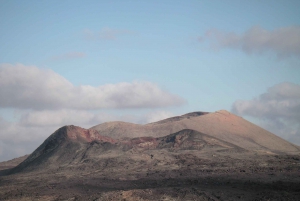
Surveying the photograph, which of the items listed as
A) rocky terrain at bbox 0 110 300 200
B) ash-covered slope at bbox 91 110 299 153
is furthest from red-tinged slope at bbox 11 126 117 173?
ash-covered slope at bbox 91 110 299 153

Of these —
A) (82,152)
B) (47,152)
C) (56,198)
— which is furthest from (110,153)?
(56,198)

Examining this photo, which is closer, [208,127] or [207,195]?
[207,195]

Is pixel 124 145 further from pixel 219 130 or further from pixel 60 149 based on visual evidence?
pixel 219 130

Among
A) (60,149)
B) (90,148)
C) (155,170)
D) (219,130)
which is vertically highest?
(219,130)

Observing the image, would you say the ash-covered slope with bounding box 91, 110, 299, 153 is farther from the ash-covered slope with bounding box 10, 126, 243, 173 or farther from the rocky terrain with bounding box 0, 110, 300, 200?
the ash-covered slope with bounding box 10, 126, 243, 173

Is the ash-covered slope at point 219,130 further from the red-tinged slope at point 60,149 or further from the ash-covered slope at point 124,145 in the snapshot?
the red-tinged slope at point 60,149

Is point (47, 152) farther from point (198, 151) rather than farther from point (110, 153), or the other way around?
point (198, 151)

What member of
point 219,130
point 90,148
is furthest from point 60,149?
point 219,130
